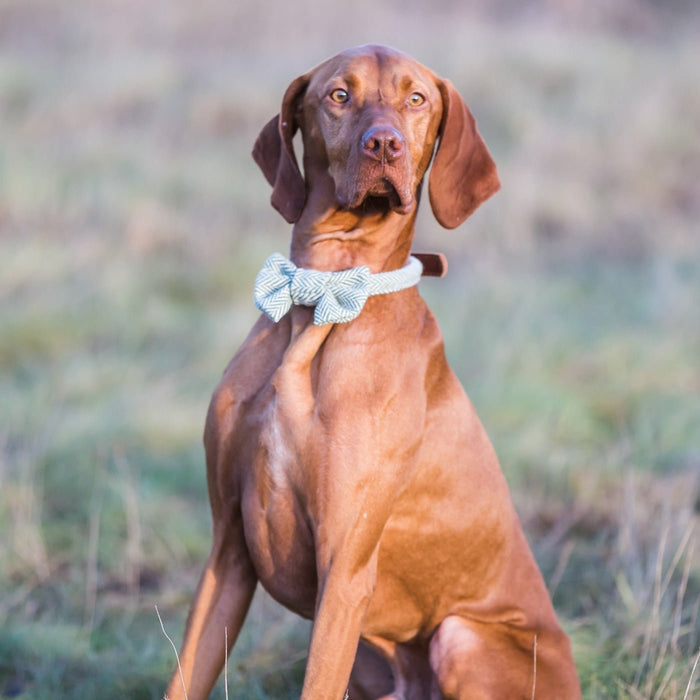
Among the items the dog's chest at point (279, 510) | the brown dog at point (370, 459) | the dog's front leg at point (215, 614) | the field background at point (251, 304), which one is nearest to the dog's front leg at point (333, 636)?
the brown dog at point (370, 459)

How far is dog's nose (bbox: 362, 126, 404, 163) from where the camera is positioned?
293cm

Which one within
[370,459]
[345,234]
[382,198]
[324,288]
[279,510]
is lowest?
[279,510]

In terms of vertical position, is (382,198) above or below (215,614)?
above

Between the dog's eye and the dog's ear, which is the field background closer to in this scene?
the dog's ear

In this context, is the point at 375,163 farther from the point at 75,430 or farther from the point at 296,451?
the point at 75,430

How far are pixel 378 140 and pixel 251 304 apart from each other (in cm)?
545

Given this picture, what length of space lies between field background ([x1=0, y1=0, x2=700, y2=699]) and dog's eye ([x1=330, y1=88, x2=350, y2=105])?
193cm

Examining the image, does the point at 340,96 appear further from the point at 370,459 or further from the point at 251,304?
the point at 251,304

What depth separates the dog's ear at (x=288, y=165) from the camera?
10.7ft

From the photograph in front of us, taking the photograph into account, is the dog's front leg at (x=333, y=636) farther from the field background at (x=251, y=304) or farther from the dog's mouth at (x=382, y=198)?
the field background at (x=251, y=304)

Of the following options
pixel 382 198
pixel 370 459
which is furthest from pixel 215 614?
pixel 382 198

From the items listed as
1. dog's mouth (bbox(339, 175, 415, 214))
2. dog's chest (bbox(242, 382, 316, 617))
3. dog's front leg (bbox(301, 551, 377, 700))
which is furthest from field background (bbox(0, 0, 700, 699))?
dog's mouth (bbox(339, 175, 415, 214))

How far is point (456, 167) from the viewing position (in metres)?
3.28

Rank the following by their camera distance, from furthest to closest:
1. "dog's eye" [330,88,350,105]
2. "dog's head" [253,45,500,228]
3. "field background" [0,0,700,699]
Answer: "field background" [0,0,700,699] < "dog's eye" [330,88,350,105] < "dog's head" [253,45,500,228]
